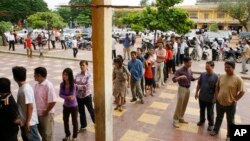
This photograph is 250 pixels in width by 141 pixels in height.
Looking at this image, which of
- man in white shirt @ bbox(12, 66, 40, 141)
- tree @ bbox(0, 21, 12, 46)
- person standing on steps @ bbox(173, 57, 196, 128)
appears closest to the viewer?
man in white shirt @ bbox(12, 66, 40, 141)

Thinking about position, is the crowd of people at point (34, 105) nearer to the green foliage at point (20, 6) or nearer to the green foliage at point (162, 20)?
the green foliage at point (162, 20)

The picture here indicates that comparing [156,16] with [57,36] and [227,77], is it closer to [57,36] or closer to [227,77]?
[227,77]

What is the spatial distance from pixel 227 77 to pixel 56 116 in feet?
14.2

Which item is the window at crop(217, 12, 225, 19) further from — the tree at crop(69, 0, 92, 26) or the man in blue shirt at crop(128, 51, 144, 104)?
the man in blue shirt at crop(128, 51, 144, 104)

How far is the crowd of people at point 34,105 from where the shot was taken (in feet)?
12.7

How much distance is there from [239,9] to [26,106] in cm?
4524

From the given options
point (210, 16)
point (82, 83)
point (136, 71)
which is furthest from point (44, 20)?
point (210, 16)

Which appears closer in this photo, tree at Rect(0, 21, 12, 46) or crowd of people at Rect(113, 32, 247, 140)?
crowd of people at Rect(113, 32, 247, 140)

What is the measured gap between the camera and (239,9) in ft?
144

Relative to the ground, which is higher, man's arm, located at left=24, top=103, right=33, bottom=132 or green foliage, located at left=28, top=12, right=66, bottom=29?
green foliage, located at left=28, top=12, right=66, bottom=29

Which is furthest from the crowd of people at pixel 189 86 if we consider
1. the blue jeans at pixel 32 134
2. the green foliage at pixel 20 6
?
the green foliage at pixel 20 6

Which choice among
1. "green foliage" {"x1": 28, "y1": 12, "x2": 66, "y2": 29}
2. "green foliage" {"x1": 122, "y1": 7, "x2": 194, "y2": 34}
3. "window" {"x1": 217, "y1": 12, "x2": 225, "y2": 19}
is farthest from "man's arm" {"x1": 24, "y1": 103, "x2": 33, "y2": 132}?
"window" {"x1": 217, "y1": 12, "x2": 225, "y2": 19}

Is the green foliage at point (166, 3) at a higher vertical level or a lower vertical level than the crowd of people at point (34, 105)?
higher

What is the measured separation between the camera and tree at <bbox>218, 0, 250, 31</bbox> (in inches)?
1708
